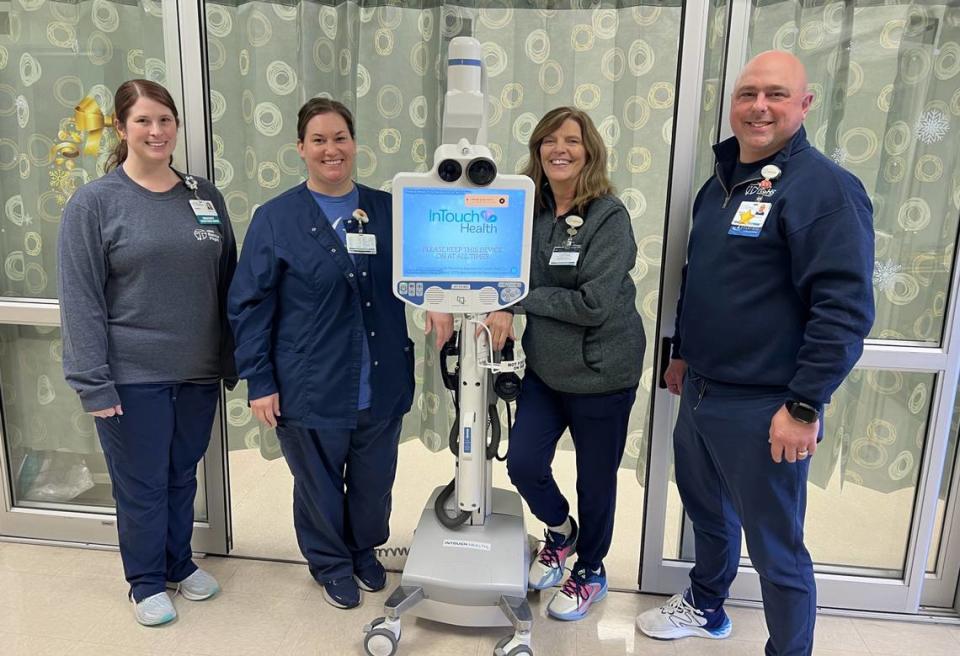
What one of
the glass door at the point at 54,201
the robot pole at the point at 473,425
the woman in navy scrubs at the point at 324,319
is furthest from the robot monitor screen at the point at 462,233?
the glass door at the point at 54,201

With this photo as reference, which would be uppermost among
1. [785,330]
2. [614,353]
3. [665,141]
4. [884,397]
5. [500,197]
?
[665,141]

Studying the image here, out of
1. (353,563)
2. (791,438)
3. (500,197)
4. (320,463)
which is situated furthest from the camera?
(353,563)

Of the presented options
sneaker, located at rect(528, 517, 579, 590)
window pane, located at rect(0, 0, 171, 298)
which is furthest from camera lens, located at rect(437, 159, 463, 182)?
sneaker, located at rect(528, 517, 579, 590)

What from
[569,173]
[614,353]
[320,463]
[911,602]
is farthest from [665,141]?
[911,602]

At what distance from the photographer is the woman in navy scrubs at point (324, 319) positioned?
1.86 meters

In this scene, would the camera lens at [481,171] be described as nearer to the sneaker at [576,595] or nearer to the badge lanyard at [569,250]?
the badge lanyard at [569,250]

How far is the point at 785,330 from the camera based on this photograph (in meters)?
1.55

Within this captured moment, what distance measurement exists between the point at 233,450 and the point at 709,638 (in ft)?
6.06

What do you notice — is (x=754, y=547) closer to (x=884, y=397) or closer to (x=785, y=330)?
(x=785, y=330)

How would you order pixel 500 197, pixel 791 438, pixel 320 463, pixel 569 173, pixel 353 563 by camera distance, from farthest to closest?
pixel 353 563
pixel 320 463
pixel 569 173
pixel 500 197
pixel 791 438

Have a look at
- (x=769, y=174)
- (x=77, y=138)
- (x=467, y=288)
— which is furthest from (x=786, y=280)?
(x=77, y=138)

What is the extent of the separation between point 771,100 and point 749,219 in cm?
27

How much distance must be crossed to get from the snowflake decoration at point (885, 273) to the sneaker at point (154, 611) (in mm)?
2261

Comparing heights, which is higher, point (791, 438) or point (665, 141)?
point (665, 141)
